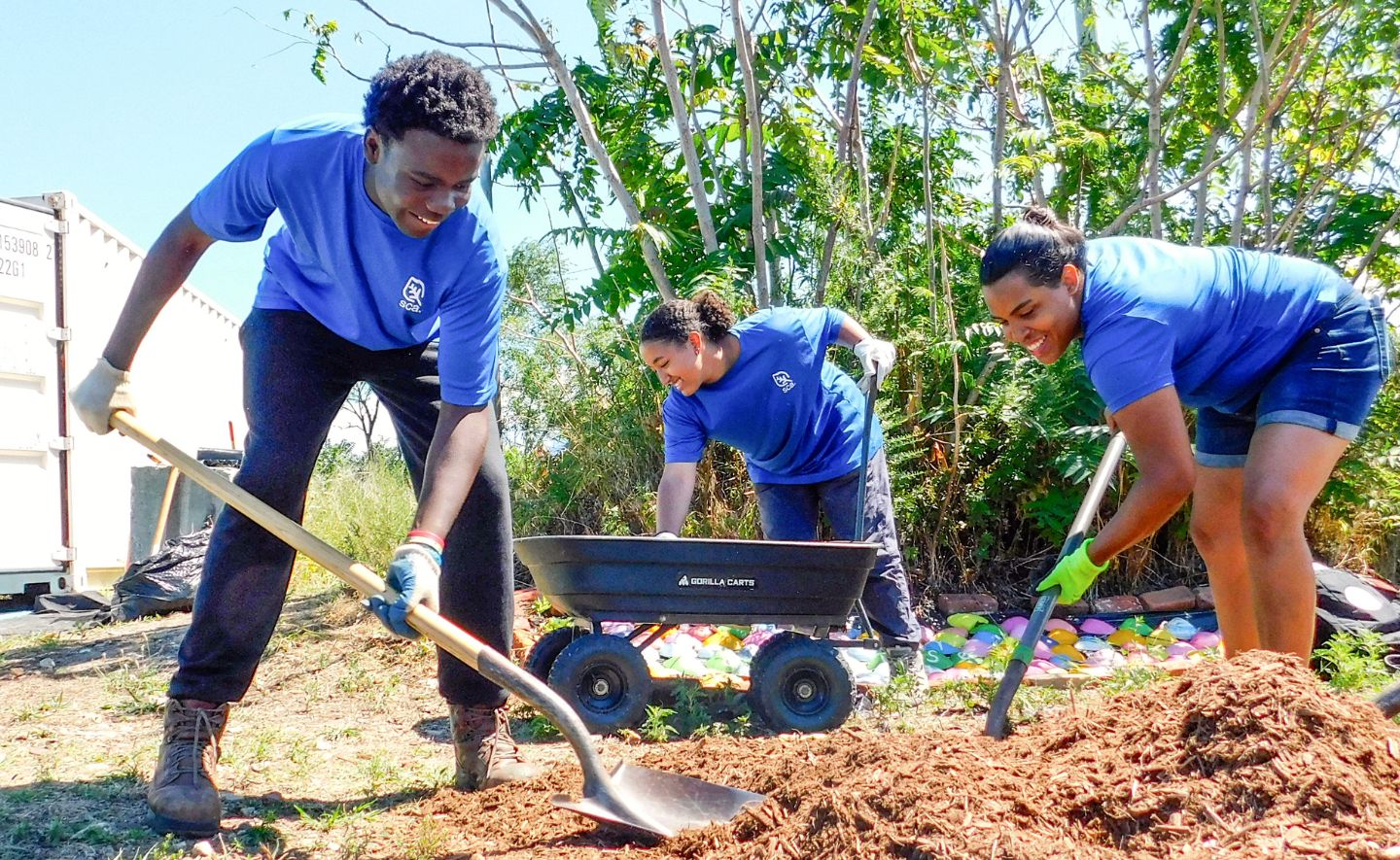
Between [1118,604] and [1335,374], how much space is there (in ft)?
9.78

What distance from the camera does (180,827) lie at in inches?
88.3

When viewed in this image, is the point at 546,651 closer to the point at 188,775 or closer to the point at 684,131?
the point at 188,775

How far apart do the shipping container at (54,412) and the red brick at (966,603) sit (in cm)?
548

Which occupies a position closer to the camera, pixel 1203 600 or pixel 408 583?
pixel 408 583

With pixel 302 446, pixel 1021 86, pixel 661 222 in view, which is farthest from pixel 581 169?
pixel 302 446

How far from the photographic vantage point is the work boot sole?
7.35 ft

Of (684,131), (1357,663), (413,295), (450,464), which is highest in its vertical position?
(684,131)

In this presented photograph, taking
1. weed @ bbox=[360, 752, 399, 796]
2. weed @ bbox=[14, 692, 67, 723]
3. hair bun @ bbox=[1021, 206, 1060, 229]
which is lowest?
weed @ bbox=[14, 692, 67, 723]

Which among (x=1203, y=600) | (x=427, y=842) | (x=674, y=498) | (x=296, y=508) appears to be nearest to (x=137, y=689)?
(x=296, y=508)

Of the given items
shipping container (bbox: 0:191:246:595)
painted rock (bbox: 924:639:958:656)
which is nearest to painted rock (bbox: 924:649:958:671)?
painted rock (bbox: 924:639:958:656)

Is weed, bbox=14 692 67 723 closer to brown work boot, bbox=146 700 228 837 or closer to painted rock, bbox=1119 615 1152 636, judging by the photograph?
brown work boot, bbox=146 700 228 837

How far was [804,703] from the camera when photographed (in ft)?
11.8

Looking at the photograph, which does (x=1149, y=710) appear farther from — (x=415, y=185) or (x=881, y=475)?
(x=881, y=475)

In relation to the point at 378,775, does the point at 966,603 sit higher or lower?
lower
